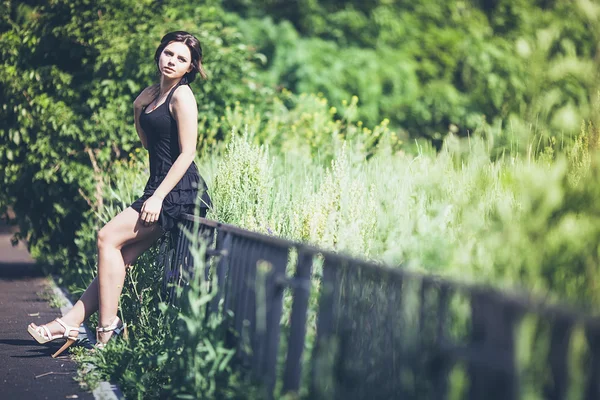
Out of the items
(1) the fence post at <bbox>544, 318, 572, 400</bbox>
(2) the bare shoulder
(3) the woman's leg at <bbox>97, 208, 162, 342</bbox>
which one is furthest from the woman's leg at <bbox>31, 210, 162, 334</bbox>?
(1) the fence post at <bbox>544, 318, 572, 400</bbox>

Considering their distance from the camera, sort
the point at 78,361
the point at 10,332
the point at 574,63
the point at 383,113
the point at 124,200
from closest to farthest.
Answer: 1. the point at 574,63
2. the point at 78,361
3. the point at 10,332
4. the point at 124,200
5. the point at 383,113

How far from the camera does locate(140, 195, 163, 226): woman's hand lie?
20.5 feet

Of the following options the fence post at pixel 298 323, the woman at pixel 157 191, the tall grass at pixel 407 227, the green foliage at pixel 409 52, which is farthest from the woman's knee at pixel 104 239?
the green foliage at pixel 409 52

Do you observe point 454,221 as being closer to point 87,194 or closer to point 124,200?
point 124,200

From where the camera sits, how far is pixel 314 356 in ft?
13.4

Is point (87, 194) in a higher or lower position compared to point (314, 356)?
higher

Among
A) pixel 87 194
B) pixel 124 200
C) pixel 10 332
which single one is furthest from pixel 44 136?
pixel 10 332

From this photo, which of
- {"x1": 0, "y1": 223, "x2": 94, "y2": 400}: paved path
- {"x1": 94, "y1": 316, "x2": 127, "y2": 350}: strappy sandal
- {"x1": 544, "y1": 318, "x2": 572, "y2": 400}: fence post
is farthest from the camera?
{"x1": 94, "y1": 316, "x2": 127, "y2": 350}: strappy sandal

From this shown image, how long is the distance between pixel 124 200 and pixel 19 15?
4.33 metres

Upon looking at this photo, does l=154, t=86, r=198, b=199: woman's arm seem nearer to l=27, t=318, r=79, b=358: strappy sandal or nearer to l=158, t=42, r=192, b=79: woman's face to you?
l=158, t=42, r=192, b=79: woman's face

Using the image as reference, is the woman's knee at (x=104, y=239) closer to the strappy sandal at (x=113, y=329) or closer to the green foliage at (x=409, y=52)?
the strappy sandal at (x=113, y=329)

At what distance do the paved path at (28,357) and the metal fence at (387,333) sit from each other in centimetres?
120

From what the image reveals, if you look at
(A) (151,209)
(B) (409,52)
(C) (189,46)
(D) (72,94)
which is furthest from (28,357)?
(B) (409,52)

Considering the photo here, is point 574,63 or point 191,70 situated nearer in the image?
point 574,63
